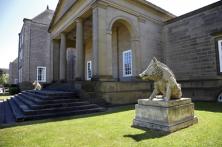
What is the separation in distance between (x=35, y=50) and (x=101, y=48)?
1815 cm

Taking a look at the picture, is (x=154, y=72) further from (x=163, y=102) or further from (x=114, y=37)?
(x=114, y=37)

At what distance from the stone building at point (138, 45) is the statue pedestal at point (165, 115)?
16.5 feet

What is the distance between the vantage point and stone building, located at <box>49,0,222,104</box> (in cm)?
1098

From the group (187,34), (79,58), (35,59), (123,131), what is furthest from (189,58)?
(35,59)

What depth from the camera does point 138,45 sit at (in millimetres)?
13438

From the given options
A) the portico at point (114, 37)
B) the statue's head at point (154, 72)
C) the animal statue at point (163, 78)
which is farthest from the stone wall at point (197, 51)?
the statue's head at point (154, 72)

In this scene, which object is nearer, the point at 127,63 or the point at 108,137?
the point at 108,137

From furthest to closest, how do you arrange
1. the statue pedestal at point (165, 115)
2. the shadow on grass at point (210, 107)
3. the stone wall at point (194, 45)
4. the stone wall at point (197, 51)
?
1. the stone wall at point (194, 45)
2. the stone wall at point (197, 51)
3. the shadow on grass at point (210, 107)
4. the statue pedestal at point (165, 115)

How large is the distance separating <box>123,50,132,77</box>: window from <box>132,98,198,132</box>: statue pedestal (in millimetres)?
9220

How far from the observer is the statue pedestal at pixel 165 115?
463 centimetres

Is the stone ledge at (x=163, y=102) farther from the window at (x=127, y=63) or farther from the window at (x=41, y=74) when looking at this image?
the window at (x=41, y=74)

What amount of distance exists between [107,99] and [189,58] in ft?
24.6

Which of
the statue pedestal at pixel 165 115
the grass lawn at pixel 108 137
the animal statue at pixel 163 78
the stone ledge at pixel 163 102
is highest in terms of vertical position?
the animal statue at pixel 163 78

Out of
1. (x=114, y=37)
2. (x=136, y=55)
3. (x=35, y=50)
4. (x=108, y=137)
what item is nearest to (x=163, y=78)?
(x=108, y=137)
